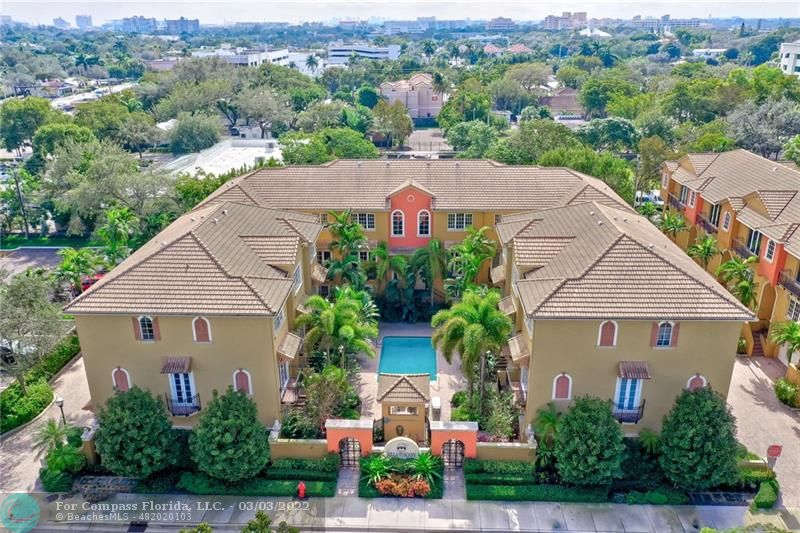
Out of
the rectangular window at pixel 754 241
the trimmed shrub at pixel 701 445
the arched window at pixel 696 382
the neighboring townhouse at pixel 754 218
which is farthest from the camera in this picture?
the rectangular window at pixel 754 241

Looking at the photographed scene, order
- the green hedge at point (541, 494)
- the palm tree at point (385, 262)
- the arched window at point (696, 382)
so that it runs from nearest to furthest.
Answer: the green hedge at point (541, 494) < the arched window at point (696, 382) < the palm tree at point (385, 262)

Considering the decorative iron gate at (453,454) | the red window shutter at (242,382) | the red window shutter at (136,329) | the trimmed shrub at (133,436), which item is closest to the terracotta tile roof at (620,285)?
the decorative iron gate at (453,454)

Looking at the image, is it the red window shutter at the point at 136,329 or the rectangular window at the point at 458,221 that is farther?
the rectangular window at the point at 458,221

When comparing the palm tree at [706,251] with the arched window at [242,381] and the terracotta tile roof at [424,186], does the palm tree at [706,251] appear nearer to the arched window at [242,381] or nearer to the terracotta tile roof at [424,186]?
the terracotta tile roof at [424,186]

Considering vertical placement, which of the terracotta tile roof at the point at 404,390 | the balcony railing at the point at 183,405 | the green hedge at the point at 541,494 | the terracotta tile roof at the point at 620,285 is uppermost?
the terracotta tile roof at the point at 620,285

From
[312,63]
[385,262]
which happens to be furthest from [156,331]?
[312,63]

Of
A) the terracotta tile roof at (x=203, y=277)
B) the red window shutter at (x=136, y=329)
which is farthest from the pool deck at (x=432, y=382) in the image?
the red window shutter at (x=136, y=329)

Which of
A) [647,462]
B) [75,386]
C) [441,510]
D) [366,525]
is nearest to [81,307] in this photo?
[75,386]

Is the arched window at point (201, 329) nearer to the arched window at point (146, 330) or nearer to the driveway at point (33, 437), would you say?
the arched window at point (146, 330)

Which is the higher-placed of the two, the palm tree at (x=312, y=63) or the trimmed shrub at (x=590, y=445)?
the palm tree at (x=312, y=63)

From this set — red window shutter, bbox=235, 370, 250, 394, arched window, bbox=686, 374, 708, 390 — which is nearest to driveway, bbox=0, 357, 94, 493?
red window shutter, bbox=235, 370, 250, 394
